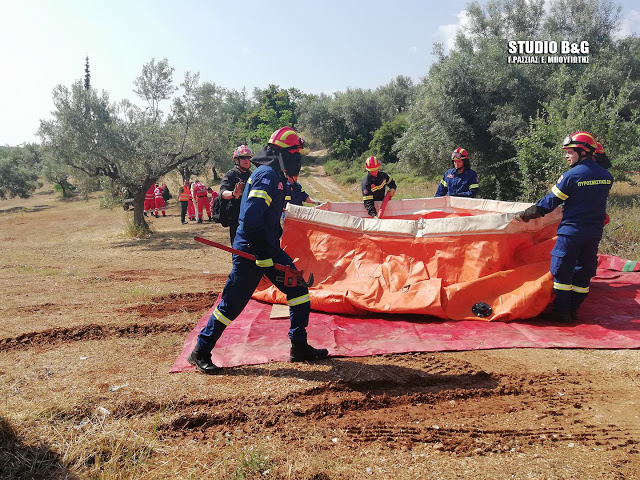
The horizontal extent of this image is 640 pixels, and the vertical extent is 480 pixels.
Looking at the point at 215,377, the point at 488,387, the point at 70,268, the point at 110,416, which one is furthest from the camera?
the point at 70,268

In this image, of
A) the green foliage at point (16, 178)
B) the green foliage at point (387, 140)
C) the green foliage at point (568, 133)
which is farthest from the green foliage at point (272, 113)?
the green foliage at point (568, 133)

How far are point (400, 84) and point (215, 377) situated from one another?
46.5 metres

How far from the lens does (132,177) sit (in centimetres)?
1475

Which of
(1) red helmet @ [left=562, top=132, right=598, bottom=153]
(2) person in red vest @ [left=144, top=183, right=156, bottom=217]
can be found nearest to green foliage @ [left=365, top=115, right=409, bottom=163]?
(2) person in red vest @ [left=144, top=183, right=156, bottom=217]

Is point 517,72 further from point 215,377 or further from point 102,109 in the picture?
point 215,377

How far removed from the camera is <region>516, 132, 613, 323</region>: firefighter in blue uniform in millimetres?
4574

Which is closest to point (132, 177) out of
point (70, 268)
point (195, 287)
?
point (70, 268)

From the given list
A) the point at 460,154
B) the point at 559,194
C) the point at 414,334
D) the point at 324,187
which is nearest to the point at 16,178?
the point at 324,187

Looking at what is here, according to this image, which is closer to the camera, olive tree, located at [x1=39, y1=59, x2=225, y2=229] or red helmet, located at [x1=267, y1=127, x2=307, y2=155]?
red helmet, located at [x1=267, y1=127, x2=307, y2=155]

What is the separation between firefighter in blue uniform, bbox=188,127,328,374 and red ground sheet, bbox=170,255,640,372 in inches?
8.7

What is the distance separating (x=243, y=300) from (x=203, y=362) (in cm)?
61

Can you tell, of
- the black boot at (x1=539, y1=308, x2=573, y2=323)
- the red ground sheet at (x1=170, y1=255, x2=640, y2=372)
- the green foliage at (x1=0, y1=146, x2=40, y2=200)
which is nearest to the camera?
the red ground sheet at (x1=170, y1=255, x2=640, y2=372)

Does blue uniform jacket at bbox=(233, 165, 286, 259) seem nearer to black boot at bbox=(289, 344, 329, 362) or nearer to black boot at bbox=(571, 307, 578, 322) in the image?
black boot at bbox=(289, 344, 329, 362)

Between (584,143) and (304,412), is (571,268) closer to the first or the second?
(584,143)
